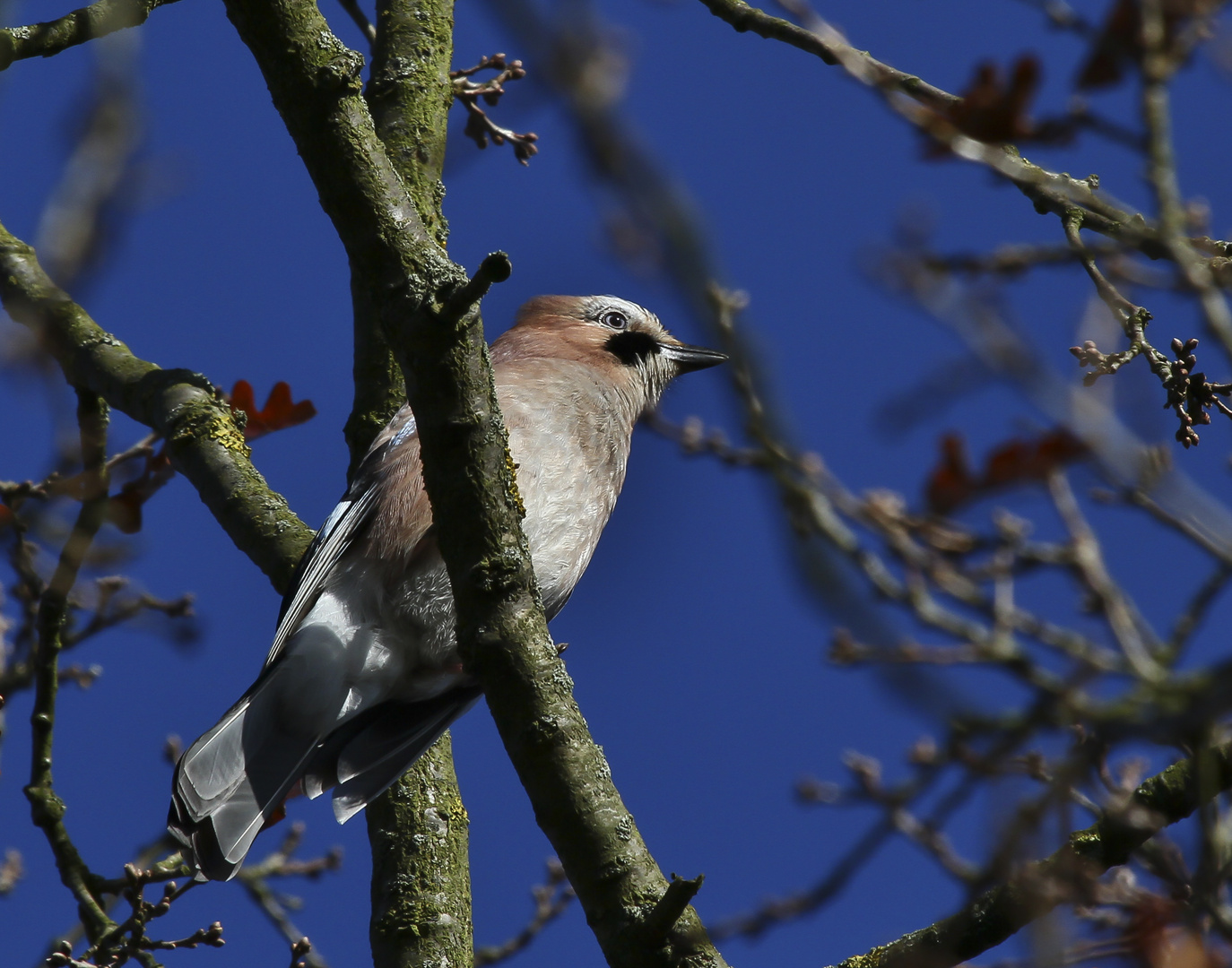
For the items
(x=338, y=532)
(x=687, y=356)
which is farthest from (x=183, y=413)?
(x=687, y=356)

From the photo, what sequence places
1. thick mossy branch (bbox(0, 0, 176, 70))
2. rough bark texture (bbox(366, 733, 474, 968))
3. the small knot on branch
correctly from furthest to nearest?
thick mossy branch (bbox(0, 0, 176, 70)) < rough bark texture (bbox(366, 733, 474, 968)) < the small knot on branch

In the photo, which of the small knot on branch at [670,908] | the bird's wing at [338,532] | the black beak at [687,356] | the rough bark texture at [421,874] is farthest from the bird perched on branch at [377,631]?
the small knot on branch at [670,908]

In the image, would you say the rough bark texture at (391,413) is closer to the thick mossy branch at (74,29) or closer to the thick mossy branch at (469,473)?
the thick mossy branch at (469,473)

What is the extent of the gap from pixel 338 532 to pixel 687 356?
2.34 metres

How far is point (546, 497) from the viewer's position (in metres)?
4.54

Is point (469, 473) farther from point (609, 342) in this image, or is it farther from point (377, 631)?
point (609, 342)

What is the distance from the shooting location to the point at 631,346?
5.82 meters

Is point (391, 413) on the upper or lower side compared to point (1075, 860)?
upper

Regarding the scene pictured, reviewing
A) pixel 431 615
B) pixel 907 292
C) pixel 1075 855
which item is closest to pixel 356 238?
pixel 907 292

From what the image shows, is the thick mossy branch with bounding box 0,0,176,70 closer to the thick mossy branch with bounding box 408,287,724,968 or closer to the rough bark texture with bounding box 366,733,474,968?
the thick mossy branch with bounding box 408,287,724,968

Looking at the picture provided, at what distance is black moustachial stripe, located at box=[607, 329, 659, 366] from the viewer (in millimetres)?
5770

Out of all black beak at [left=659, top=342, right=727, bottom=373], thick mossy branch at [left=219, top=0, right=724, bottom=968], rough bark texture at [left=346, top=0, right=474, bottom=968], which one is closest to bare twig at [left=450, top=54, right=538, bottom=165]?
rough bark texture at [left=346, top=0, right=474, bottom=968]

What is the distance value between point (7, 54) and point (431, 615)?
2.19 meters

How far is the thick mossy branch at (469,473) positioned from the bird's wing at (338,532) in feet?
3.54
